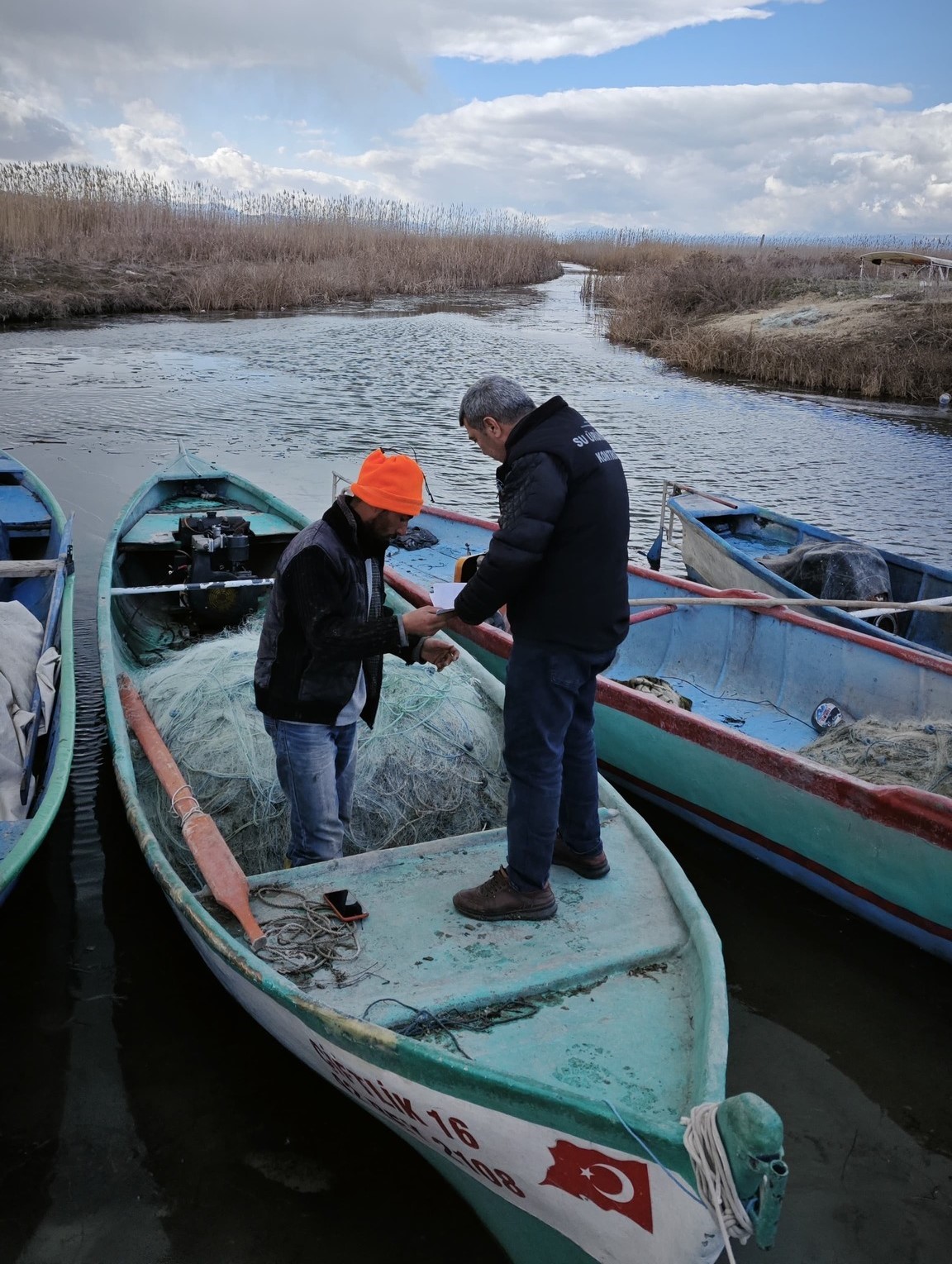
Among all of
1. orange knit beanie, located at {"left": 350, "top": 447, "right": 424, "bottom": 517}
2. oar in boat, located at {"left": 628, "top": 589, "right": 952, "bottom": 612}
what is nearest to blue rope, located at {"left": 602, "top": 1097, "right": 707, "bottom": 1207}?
orange knit beanie, located at {"left": 350, "top": 447, "right": 424, "bottom": 517}

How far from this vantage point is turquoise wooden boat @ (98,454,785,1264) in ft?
7.54

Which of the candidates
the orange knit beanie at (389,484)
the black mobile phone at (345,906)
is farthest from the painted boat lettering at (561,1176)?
the orange knit beanie at (389,484)

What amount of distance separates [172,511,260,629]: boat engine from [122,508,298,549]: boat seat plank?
0.57ft

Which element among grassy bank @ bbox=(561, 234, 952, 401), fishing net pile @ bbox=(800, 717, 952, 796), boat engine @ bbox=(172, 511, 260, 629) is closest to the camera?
fishing net pile @ bbox=(800, 717, 952, 796)

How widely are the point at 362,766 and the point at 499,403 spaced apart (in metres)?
1.97

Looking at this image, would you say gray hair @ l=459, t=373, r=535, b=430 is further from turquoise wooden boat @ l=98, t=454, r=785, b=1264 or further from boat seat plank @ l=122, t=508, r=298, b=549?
boat seat plank @ l=122, t=508, r=298, b=549

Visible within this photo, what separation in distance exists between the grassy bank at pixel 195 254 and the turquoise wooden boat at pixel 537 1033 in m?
21.9

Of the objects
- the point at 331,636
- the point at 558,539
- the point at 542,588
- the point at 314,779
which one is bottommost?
the point at 314,779

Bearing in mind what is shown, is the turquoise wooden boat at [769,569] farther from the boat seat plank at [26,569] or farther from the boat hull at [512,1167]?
the boat seat plank at [26,569]

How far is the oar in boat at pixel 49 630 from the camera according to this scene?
4383 millimetres

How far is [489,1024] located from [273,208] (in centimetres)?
3499

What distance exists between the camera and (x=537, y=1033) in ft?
9.84

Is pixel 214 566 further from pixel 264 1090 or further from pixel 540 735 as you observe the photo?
pixel 540 735

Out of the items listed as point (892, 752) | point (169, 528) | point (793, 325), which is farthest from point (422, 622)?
point (793, 325)
